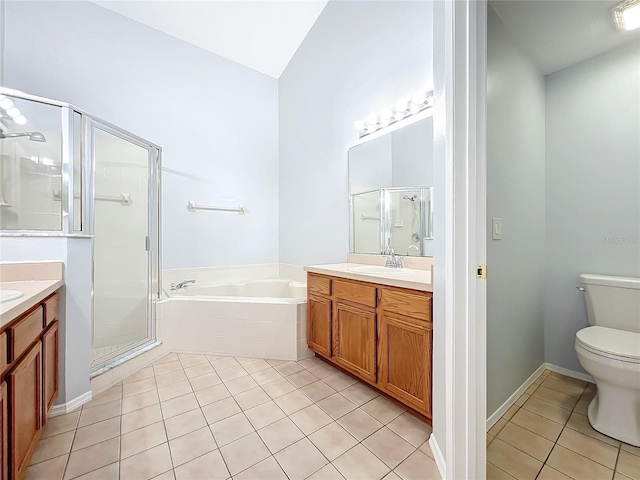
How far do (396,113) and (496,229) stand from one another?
3.88 ft

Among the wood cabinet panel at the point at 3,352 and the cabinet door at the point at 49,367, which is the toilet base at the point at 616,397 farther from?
the cabinet door at the point at 49,367

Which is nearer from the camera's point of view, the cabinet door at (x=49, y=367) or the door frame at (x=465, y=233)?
the door frame at (x=465, y=233)

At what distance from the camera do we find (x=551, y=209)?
2.13 meters

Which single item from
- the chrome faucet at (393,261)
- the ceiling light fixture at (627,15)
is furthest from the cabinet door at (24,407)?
the ceiling light fixture at (627,15)

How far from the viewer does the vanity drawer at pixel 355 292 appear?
5.67ft

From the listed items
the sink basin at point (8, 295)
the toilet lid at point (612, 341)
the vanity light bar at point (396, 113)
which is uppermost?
the vanity light bar at point (396, 113)

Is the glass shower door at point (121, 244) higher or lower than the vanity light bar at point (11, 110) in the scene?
lower

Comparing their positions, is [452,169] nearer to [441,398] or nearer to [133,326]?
[441,398]

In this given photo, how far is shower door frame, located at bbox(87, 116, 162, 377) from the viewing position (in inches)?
72.4

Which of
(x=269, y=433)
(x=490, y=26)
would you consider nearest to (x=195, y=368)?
(x=269, y=433)

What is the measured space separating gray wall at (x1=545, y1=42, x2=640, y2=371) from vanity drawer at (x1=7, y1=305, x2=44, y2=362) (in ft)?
10.2

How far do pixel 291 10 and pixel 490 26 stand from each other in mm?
2237

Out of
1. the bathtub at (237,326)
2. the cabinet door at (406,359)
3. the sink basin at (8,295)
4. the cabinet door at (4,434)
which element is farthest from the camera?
the bathtub at (237,326)

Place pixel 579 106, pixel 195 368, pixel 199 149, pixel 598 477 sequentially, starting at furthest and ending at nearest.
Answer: pixel 199 149 < pixel 195 368 < pixel 579 106 < pixel 598 477
